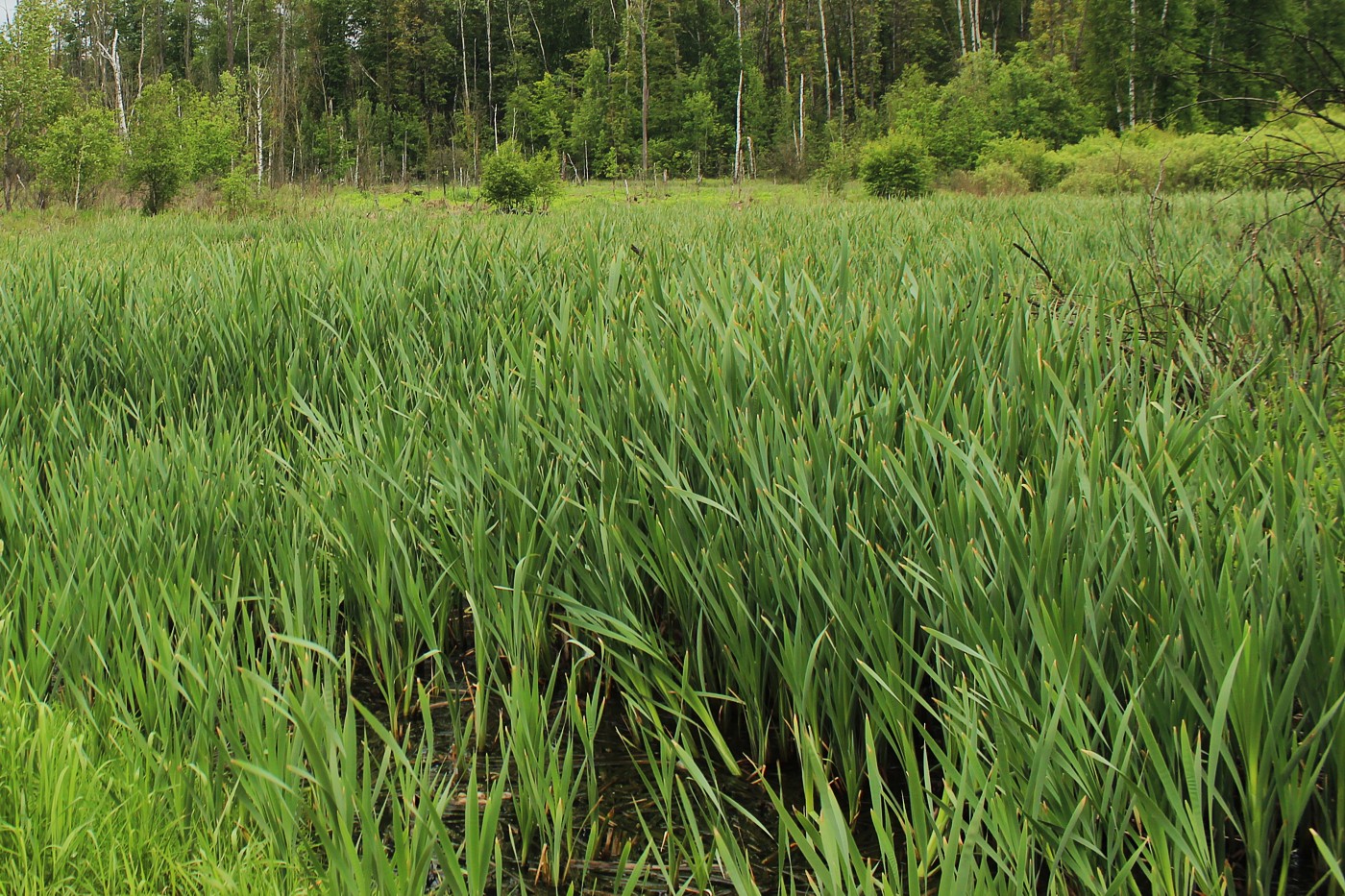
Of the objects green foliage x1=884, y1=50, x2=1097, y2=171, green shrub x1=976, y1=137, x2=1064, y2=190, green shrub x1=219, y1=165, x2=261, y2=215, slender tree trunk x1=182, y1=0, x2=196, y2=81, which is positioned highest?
slender tree trunk x1=182, y1=0, x2=196, y2=81

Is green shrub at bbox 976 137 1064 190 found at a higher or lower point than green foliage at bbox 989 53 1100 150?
lower

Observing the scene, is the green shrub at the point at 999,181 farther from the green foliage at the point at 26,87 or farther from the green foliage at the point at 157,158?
the green foliage at the point at 26,87

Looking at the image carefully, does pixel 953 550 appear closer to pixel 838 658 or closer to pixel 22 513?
pixel 838 658

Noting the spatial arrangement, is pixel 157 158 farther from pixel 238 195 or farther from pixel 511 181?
pixel 511 181

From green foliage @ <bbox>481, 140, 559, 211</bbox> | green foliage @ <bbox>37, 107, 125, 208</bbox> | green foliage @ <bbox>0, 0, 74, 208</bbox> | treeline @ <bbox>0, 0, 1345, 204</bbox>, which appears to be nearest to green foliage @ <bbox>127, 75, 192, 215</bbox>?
treeline @ <bbox>0, 0, 1345, 204</bbox>

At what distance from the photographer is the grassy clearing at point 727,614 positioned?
1.14m

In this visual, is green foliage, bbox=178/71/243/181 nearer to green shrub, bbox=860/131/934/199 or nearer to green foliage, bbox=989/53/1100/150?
green shrub, bbox=860/131/934/199

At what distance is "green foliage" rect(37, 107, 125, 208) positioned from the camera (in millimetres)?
20797

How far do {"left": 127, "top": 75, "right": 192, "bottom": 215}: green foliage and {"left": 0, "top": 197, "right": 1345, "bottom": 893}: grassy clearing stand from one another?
17.8 m

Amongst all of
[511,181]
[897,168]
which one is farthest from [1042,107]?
[511,181]

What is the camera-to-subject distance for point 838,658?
1501mm

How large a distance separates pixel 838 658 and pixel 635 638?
33 centimetres

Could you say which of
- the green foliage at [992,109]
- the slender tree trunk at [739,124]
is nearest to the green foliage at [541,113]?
the slender tree trunk at [739,124]

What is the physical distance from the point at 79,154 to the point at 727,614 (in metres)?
24.3
